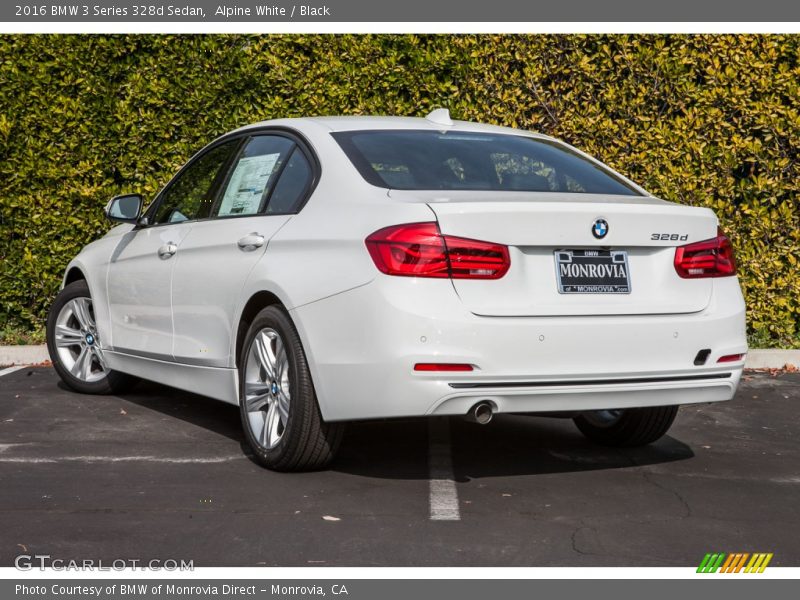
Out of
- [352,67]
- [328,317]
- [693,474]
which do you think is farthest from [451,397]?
[352,67]

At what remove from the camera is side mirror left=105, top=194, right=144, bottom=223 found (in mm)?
7496

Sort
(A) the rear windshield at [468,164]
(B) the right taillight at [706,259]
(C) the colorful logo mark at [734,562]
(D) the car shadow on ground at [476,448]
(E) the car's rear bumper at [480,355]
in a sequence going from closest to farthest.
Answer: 1. (C) the colorful logo mark at [734,562]
2. (E) the car's rear bumper at [480,355]
3. (B) the right taillight at [706,259]
4. (A) the rear windshield at [468,164]
5. (D) the car shadow on ground at [476,448]

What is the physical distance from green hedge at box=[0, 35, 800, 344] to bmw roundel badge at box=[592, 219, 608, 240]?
546 cm

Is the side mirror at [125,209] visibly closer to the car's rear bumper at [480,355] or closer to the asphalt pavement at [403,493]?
the asphalt pavement at [403,493]

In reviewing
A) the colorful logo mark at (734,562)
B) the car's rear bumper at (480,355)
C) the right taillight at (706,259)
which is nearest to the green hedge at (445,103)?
the right taillight at (706,259)

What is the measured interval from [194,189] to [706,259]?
3136mm

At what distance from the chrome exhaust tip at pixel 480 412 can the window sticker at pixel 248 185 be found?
181 centimetres

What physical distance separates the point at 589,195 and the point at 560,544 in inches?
71.2

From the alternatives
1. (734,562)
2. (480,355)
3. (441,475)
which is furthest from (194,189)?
(734,562)

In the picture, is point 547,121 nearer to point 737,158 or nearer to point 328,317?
point 737,158

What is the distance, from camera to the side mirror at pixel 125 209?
24.6 ft

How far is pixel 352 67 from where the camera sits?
1052 cm

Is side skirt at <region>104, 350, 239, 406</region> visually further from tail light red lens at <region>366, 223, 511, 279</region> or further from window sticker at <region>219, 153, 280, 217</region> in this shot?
tail light red lens at <region>366, 223, 511, 279</region>

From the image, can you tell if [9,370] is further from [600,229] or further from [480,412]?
[600,229]
